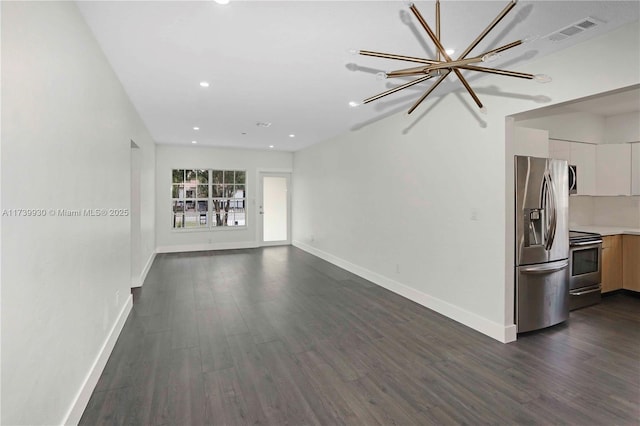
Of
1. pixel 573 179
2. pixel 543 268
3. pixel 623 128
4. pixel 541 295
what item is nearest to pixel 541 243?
pixel 543 268

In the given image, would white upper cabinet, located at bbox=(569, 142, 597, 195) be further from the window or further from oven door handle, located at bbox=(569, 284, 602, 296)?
the window

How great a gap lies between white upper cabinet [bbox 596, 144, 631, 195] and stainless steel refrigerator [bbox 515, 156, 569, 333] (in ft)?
5.77

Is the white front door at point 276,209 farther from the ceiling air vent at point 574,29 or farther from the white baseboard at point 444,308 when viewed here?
the ceiling air vent at point 574,29

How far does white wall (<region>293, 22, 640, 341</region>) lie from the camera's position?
2697 millimetres

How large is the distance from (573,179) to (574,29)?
2.85 m

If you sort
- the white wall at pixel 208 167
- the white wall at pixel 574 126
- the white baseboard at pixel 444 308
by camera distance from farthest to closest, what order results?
the white wall at pixel 208 167
the white wall at pixel 574 126
the white baseboard at pixel 444 308

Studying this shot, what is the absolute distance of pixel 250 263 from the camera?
265 inches

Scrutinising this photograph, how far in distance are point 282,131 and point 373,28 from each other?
382 cm

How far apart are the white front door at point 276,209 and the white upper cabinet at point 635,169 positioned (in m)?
6.92

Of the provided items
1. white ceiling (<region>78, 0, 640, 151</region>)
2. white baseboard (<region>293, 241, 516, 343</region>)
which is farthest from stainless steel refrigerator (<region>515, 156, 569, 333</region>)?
white ceiling (<region>78, 0, 640, 151</region>)

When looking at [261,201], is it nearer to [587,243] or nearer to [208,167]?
[208,167]

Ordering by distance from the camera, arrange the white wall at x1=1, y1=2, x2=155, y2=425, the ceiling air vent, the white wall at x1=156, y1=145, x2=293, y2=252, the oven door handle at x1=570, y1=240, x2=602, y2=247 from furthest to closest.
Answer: the white wall at x1=156, y1=145, x2=293, y2=252 → the oven door handle at x1=570, y1=240, x2=602, y2=247 → the ceiling air vent → the white wall at x1=1, y1=2, x2=155, y2=425

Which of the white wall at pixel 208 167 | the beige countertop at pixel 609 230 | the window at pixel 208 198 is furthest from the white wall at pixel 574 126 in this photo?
the window at pixel 208 198

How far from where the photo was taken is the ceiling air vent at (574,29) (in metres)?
2.24
